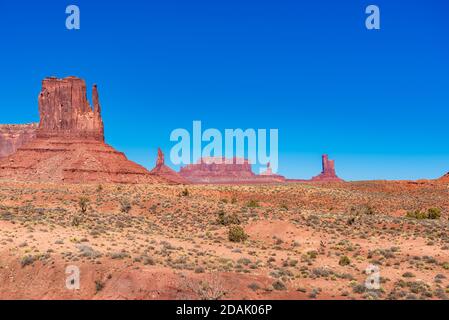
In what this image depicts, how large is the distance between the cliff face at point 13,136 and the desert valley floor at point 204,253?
11739 cm

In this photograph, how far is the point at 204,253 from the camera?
23.4 meters

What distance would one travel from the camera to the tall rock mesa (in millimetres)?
96062

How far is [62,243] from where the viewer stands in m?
22.8

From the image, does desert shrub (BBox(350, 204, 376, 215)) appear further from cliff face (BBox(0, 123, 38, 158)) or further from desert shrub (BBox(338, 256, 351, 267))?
cliff face (BBox(0, 123, 38, 158))

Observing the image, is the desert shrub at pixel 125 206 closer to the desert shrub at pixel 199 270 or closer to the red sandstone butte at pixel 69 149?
the desert shrub at pixel 199 270

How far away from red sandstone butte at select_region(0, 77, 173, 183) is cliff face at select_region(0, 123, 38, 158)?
61.5 metres

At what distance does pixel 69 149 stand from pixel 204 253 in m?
72.1

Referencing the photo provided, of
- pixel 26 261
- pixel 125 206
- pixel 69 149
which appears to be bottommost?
pixel 26 261

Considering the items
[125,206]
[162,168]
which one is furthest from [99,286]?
[162,168]

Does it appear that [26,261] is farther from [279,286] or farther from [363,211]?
[363,211]

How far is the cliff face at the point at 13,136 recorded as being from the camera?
503ft

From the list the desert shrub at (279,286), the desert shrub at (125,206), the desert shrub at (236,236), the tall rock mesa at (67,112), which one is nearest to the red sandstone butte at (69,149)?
the tall rock mesa at (67,112)
